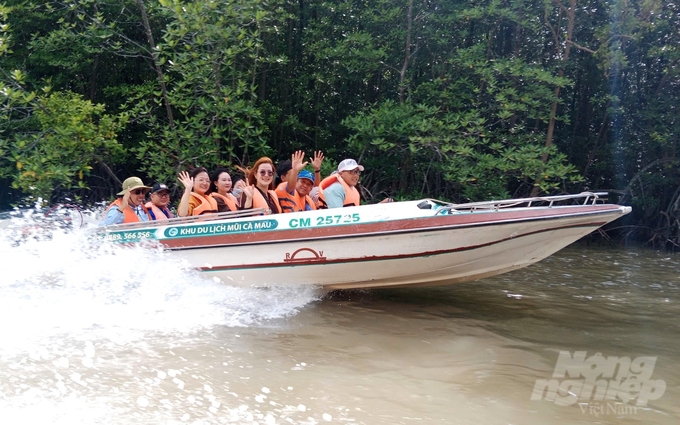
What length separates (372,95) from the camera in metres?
10.9

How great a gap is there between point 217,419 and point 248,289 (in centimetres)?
256

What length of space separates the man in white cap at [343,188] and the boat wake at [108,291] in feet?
2.79

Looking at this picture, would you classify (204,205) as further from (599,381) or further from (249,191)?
(599,381)

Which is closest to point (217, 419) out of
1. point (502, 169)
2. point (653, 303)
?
point (653, 303)

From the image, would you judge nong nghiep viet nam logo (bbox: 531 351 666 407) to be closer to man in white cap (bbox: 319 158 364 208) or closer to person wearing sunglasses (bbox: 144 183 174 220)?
man in white cap (bbox: 319 158 364 208)

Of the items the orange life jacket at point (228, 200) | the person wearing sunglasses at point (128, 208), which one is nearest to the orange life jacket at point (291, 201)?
the orange life jacket at point (228, 200)

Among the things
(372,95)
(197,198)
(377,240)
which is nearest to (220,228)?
(197,198)

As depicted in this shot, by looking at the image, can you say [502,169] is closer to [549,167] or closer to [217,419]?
[549,167]

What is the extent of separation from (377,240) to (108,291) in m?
2.46

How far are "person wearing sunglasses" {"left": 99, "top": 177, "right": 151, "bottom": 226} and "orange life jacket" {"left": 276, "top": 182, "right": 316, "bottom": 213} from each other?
4.22 feet

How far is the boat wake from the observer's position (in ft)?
15.2

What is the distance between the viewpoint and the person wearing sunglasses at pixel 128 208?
227 inches

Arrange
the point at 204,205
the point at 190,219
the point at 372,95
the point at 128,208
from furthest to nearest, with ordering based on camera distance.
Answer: the point at 372,95 → the point at 128,208 → the point at 204,205 → the point at 190,219

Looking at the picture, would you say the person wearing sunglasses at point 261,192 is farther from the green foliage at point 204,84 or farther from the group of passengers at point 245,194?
the green foliage at point 204,84
